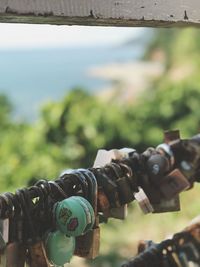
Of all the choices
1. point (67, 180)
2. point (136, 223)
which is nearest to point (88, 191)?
point (67, 180)

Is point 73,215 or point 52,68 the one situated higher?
point 73,215

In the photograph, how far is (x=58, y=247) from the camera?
55cm

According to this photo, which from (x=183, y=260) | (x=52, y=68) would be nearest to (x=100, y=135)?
(x=183, y=260)

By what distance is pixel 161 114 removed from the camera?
4.18 metres

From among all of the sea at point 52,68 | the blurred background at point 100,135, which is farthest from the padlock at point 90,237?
the sea at point 52,68

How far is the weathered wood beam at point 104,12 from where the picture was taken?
50 centimetres

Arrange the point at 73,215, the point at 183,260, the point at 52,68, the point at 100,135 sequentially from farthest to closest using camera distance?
the point at 52,68
the point at 100,135
the point at 183,260
the point at 73,215

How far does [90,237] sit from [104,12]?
22 centimetres

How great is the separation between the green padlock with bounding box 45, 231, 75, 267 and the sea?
502 centimetres

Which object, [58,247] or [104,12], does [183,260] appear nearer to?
[58,247]

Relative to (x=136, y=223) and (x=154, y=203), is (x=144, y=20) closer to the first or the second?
(x=154, y=203)

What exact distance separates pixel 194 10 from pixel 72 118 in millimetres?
3343

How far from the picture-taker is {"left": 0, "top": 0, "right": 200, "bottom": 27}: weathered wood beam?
50 centimetres

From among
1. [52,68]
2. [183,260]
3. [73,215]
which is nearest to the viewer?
[73,215]
